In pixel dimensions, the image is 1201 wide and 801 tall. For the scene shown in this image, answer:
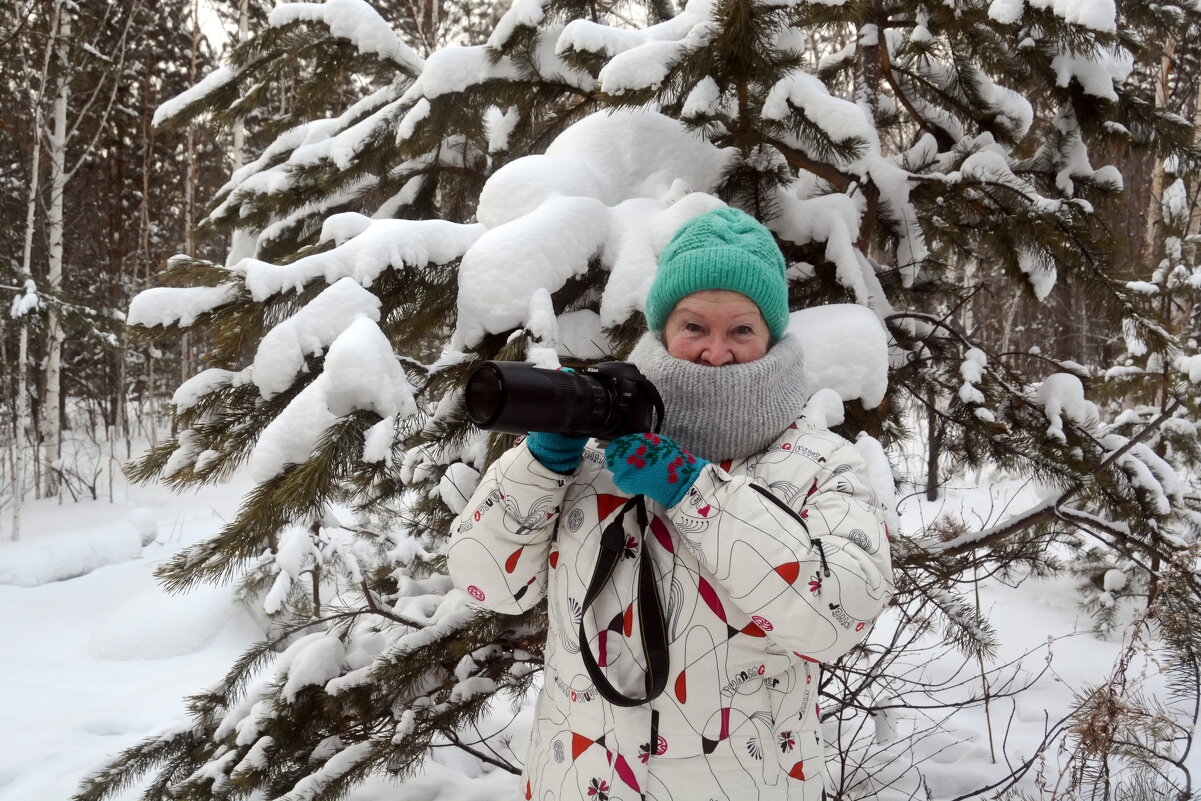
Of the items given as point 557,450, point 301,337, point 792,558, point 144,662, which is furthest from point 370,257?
point 144,662

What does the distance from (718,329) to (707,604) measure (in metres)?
0.43

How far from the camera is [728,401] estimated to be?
1121 millimetres

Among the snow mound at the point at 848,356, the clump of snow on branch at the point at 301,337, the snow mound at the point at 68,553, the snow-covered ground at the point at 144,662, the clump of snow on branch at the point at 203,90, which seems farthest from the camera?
the snow mound at the point at 68,553

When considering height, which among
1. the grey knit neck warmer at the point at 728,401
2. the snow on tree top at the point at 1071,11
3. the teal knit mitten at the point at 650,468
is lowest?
the teal knit mitten at the point at 650,468

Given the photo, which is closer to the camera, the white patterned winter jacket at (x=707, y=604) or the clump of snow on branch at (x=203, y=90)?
the white patterned winter jacket at (x=707, y=604)

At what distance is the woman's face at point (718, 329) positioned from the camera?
3.82 ft

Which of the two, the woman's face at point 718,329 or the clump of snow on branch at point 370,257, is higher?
the clump of snow on branch at point 370,257

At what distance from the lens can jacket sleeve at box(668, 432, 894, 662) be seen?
99 centimetres

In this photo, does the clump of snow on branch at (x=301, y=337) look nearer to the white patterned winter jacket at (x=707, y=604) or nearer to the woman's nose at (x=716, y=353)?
the white patterned winter jacket at (x=707, y=604)

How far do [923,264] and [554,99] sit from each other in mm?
1368

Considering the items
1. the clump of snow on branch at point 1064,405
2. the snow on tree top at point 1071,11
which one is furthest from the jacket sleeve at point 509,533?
the clump of snow on branch at point 1064,405

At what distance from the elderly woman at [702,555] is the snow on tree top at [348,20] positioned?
4.89 ft

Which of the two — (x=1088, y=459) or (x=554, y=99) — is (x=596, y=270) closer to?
(x=554, y=99)

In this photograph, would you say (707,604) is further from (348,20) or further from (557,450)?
(348,20)
